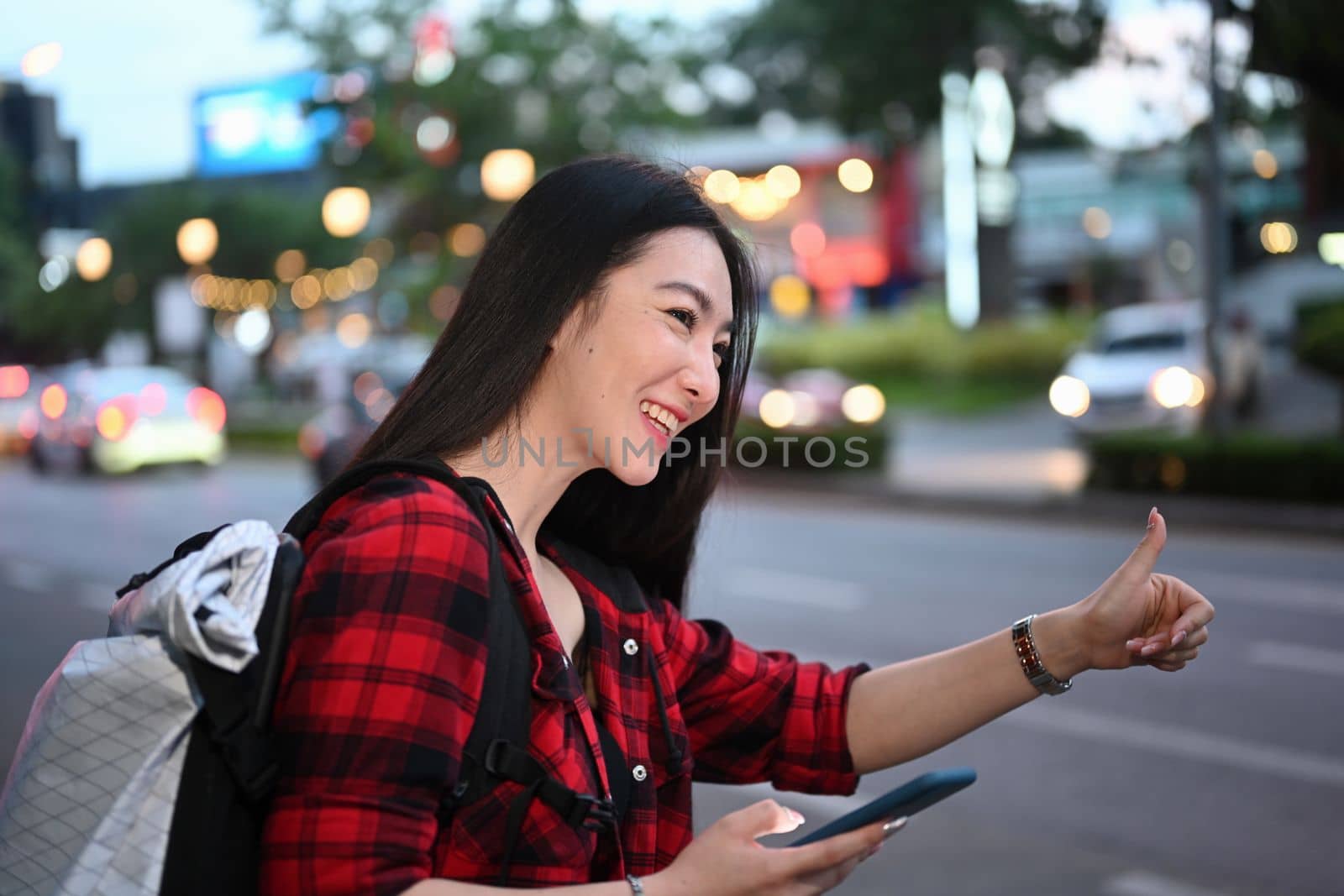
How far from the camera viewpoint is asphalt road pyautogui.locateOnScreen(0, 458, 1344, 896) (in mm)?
4707

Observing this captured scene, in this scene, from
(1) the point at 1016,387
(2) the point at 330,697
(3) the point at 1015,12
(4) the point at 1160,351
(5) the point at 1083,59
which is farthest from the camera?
(1) the point at 1016,387

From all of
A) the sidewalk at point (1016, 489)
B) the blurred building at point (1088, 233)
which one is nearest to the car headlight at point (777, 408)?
the sidewalk at point (1016, 489)

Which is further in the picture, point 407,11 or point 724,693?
point 407,11

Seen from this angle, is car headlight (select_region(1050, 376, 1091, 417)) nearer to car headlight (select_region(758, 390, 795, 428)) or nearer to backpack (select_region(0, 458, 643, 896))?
car headlight (select_region(758, 390, 795, 428))

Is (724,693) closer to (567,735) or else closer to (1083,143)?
(567,735)

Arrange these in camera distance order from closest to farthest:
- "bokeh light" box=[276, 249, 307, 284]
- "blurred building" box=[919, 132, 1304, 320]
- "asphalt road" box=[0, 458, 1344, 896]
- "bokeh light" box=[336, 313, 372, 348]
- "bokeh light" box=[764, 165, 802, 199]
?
1. "asphalt road" box=[0, 458, 1344, 896]
2. "bokeh light" box=[764, 165, 802, 199]
3. "bokeh light" box=[276, 249, 307, 284]
4. "blurred building" box=[919, 132, 1304, 320]
5. "bokeh light" box=[336, 313, 372, 348]

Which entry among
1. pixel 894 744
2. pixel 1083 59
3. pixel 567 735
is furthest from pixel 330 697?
pixel 1083 59

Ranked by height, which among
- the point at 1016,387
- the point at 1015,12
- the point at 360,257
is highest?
the point at 1015,12

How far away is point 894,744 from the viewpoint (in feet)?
7.20

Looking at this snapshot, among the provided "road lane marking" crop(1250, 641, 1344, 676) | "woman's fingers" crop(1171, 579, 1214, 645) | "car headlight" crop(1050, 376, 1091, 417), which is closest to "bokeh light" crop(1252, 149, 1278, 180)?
"car headlight" crop(1050, 376, 1091, 417)

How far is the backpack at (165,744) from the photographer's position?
1.43 m

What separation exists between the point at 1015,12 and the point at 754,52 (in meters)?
11.4

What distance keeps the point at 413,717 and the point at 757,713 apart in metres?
0.83

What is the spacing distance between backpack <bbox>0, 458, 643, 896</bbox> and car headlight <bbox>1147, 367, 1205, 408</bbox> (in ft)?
57.6
